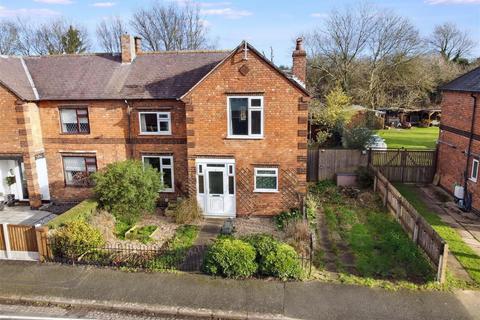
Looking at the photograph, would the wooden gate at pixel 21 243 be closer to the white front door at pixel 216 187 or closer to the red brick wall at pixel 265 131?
the red brick wall at pixel 265 131

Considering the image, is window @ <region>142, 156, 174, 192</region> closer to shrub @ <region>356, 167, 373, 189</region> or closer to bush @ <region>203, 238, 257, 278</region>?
bush @ <region>203, 238, 257, 278</region>

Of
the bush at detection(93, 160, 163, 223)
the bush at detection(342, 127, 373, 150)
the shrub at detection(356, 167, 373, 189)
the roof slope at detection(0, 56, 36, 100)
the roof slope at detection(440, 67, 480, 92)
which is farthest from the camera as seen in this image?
the bush at detection(342, 127, 373, 150)

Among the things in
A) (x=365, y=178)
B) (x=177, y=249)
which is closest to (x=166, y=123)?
(x=177, y=249)

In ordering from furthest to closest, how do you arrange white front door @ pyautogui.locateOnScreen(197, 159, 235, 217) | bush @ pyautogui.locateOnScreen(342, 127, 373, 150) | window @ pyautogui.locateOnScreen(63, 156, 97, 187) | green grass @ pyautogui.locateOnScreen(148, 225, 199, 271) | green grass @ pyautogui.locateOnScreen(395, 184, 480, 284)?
bush @ pyautogui.locateOnScreen(342, 127, 373, 150), window @ pyautogui.locateOnScreen(63, 156, 97, 187), white front door @ pyautogui.locateOnScreen(197, 159, 235, 217), green grass @ pyautogui.locateOnScreen(148, 225, 199, 271), green grass @ pyautogui.locateOnScreen(395, 184, 480, 284)

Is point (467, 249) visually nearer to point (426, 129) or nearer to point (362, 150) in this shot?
point (362, 150)

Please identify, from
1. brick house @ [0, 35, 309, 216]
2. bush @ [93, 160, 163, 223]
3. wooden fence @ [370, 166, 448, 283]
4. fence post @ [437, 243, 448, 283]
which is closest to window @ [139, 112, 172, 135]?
brick house @ [0, 35, 309, 216]

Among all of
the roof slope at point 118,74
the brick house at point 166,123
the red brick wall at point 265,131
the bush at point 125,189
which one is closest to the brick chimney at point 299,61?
the brick house at point 166,123
